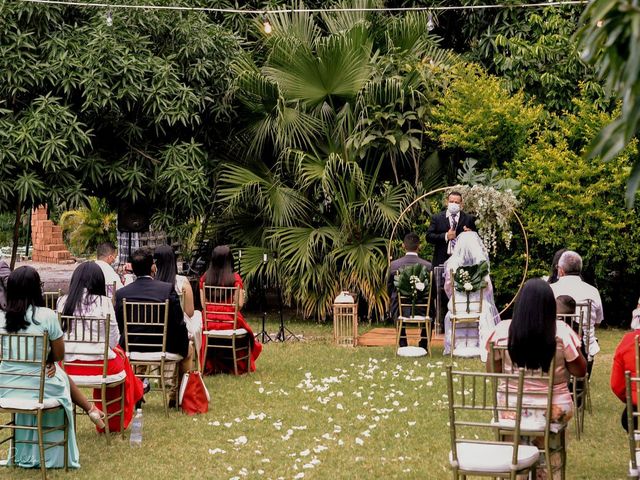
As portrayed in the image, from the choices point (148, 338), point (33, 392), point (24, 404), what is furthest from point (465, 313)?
point (24, 404)

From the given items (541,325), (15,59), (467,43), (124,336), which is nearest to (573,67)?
(467,43)

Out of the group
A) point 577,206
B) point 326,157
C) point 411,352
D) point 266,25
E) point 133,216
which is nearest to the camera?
point 411,352

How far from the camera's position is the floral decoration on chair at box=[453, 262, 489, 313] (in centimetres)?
1231

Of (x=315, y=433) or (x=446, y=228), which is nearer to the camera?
(x=315, y=433)

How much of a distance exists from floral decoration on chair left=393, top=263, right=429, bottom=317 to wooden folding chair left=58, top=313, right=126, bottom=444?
16.9 ft

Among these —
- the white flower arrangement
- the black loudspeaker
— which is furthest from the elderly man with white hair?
the black loudspeaker

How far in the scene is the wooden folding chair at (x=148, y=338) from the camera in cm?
909

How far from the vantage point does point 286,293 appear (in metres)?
15.7

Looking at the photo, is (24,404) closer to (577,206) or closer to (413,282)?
(413,282)

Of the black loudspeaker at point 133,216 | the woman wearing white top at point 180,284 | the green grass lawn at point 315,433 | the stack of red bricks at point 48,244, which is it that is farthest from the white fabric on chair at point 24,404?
the stack of red bricks at point 48,244

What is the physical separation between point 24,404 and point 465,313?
21.9ft

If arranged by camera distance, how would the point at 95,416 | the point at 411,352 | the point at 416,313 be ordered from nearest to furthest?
the point at 95,416, the point at 411,352, the point at 416,313

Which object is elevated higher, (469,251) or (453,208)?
(453,208)

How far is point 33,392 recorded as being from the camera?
7234mm
